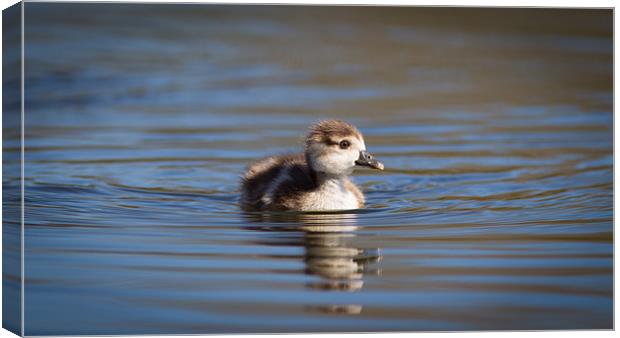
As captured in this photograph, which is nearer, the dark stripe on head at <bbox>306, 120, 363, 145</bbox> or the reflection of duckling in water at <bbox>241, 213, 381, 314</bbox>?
the reflection of duckling in water at <bbox>241, 213, 381, 314</bbox>

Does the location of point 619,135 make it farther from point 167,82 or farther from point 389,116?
point 167,82

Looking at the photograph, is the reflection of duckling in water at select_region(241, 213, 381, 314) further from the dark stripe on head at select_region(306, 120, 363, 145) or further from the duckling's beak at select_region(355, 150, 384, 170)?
the dark stripe on head at select_region(306, 120, 363, 145)

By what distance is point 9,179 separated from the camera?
593 centimetres

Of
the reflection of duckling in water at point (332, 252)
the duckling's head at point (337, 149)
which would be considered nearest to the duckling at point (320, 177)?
the duckling's head at point (337, 149)

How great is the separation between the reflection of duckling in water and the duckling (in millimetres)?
158

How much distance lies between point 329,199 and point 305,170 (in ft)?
1.27

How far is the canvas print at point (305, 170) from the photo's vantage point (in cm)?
567

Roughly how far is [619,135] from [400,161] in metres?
3.32

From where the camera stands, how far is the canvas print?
18.6 ft

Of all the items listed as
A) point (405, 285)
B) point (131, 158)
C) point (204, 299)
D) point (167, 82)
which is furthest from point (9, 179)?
point (167, 82)

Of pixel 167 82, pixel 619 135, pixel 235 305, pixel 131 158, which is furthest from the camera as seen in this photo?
pixel 167 82

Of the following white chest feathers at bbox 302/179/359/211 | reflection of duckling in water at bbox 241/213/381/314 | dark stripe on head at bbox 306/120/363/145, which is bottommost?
reflection of duckling in water at bbox 241/213/381/314

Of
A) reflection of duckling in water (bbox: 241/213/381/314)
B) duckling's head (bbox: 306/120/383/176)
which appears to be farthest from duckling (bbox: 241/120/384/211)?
reflection of duckling in water (bbox: 241/213/381/314)

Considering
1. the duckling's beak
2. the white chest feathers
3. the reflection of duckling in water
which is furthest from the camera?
the white chest feathers
